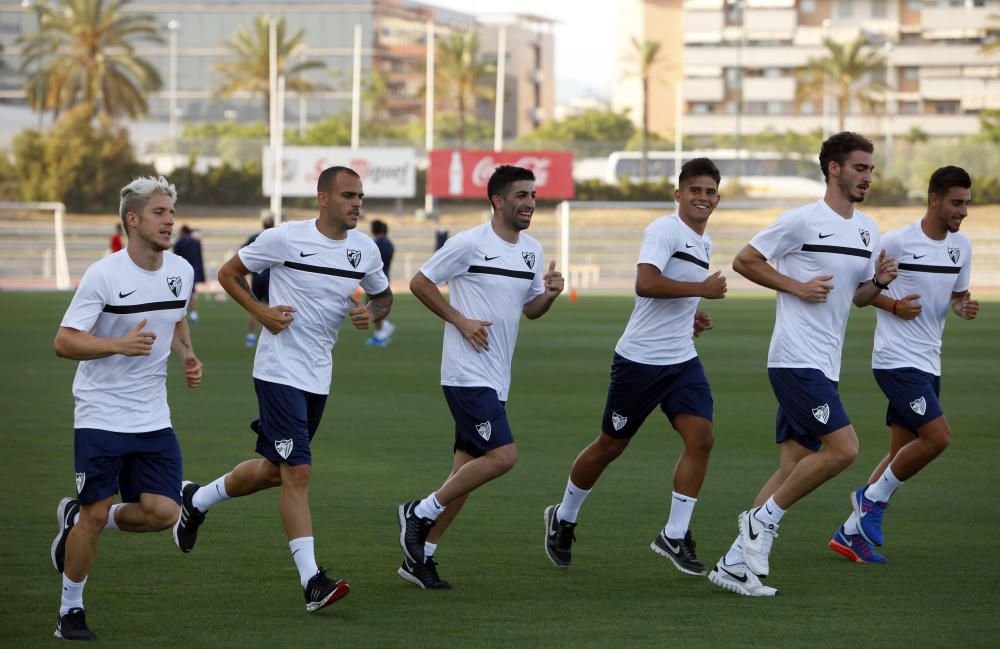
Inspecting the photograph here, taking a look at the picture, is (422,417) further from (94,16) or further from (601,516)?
(94,16)

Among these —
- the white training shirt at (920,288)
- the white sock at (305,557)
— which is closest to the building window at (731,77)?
the white training shirt at (920,288)

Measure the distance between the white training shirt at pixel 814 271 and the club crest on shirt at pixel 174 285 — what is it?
303 cm

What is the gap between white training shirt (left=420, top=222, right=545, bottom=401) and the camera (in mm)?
8047

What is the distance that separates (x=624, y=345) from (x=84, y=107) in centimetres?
7215

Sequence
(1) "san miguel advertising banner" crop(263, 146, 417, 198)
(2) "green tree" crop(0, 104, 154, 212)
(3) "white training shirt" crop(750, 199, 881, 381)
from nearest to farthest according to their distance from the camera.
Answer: (3) "white training shirt" crop(750, 199, 881, 381)
(1) "san miguel advertising banner" crop(263, 146, 417, 198)
(2) "green tree" crop(0, 104, 154, 212)

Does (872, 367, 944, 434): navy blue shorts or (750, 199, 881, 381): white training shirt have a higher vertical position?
(750, 199, 881, 381): white training shirt

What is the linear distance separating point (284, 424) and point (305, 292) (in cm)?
68

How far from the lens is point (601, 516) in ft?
33.3

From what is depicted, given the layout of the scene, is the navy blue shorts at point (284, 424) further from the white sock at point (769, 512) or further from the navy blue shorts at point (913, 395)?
the navy blue shorts at point (913, 395)

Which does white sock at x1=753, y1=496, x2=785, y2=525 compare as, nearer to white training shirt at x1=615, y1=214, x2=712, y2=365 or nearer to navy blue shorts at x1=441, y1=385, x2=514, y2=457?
white training shirt at x1=615, y1=214, x2=712, y2=365

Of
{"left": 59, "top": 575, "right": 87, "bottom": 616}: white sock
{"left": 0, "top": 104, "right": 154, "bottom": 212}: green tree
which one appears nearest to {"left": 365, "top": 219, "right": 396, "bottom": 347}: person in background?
{"left": 59, "top": 575, "right": 87, "bottom": 616}: white sock

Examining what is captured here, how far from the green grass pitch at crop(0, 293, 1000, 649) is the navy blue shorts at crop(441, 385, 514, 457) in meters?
0.73

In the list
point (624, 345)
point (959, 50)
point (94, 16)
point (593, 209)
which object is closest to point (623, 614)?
point (624, 345)

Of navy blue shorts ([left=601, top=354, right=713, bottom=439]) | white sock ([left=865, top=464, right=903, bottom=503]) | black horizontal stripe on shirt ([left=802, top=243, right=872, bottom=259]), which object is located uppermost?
black horizontal stripe on shirt ([left=802, top=243, right=872, bottom=259])
